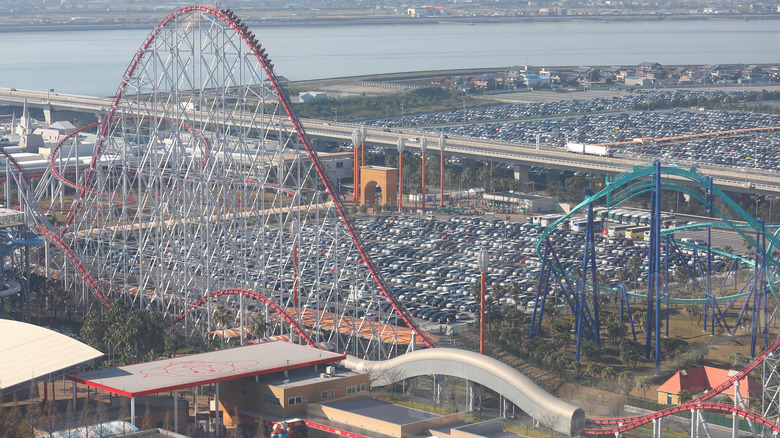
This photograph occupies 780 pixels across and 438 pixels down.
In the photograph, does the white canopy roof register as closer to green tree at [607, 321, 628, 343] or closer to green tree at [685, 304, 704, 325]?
green tree at [607, 321, 628, 343]

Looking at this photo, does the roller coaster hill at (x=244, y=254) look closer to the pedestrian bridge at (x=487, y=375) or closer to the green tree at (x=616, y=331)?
the green tree at (x=616, y=331)

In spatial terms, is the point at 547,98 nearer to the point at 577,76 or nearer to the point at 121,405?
the point at 577,76

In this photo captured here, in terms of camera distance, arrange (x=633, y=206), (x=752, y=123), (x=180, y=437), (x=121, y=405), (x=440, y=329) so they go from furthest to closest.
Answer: (x=752, y=123), (x=633, y=206), (x=440, y=329), (x=121, y=405), (x=180, y=437)

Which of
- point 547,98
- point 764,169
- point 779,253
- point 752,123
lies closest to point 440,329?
point 779,253

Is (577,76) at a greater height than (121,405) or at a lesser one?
greater

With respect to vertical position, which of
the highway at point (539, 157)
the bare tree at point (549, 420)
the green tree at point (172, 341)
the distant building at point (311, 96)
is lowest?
the green tree at point (172, 341)

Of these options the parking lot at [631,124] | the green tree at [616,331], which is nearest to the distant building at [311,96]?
the parking lot at [631,124]
